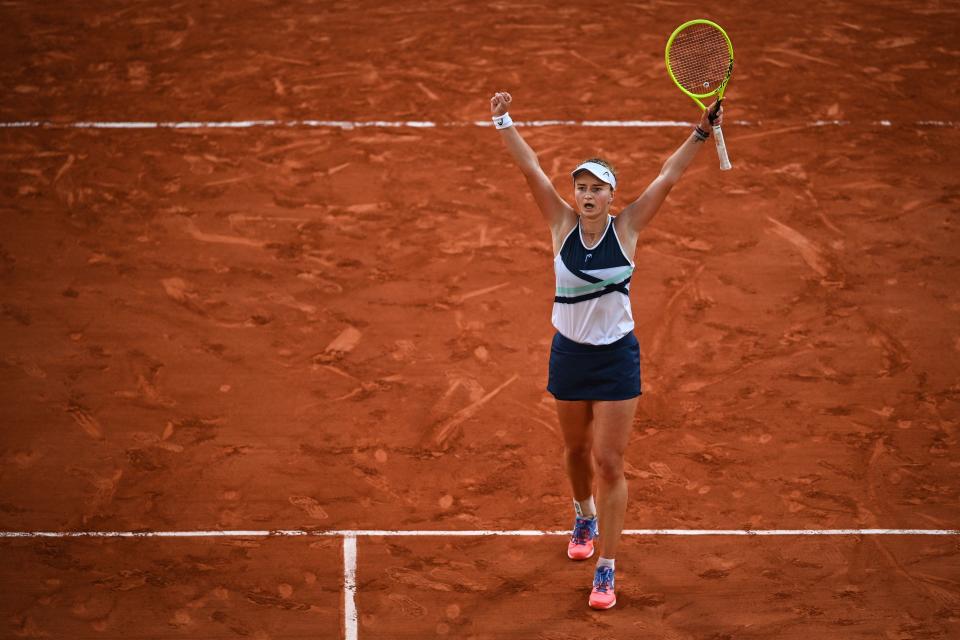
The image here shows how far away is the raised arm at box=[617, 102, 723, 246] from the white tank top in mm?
85

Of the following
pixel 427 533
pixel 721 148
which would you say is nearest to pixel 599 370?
pixel 721 148

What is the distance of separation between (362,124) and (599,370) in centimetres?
647

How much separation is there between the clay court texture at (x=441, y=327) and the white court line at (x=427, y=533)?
0.08 ft

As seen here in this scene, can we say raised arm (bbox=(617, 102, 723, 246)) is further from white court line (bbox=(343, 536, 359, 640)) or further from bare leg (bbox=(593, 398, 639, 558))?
white court line (bbox=(343, 536, 359, 640))

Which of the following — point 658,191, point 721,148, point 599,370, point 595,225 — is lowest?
point 599,370

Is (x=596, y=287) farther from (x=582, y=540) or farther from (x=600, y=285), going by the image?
(x=582, y=540)

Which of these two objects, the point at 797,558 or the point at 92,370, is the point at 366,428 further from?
the point at 797,558

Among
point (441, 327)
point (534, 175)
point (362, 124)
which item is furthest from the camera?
point (362, 124)

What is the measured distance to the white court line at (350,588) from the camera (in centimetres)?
625

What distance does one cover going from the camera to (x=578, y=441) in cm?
624

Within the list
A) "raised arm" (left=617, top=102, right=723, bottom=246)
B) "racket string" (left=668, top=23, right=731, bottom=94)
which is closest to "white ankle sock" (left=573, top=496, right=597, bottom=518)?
"raised arm" (left=617, top=102, right=723, bottom=246)

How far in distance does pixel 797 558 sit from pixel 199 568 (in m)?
3.43

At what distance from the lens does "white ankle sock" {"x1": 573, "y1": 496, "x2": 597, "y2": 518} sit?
661 cm

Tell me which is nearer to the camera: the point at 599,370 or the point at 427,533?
the point at 599,370
